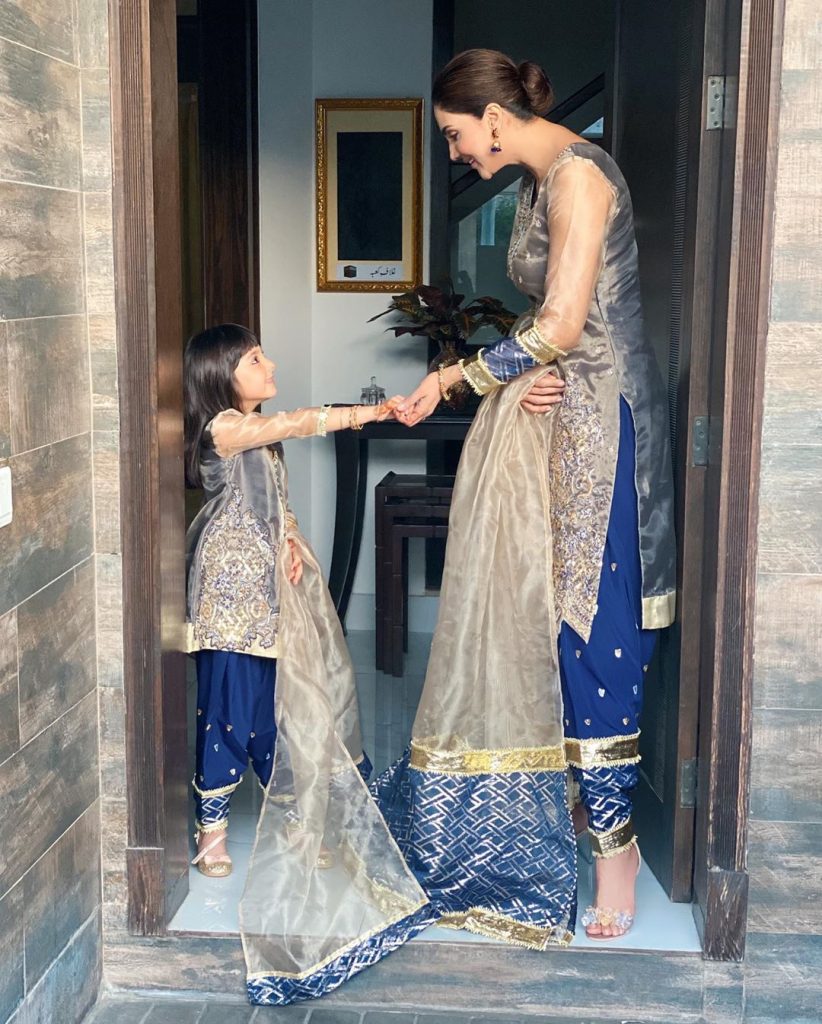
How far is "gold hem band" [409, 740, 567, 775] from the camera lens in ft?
8.87

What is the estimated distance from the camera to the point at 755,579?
8.14ft

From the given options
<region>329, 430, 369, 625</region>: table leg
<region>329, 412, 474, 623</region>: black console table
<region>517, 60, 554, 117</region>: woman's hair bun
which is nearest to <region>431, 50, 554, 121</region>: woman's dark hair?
<region>517, 60, 554, 117</region>: woman's hair bun

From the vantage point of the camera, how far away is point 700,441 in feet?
8.47

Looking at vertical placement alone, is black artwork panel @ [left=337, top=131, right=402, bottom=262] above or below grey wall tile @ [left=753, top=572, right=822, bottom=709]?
above

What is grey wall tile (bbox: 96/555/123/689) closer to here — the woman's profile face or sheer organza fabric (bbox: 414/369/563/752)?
sheer organza fabric (bbox: 414/369/563/752)

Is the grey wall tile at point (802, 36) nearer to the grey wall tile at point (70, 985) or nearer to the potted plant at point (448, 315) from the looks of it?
the grey wall tile at point (70, 985)

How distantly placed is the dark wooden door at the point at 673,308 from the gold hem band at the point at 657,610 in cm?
2

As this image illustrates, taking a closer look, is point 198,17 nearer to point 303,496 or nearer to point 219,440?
point 303,496

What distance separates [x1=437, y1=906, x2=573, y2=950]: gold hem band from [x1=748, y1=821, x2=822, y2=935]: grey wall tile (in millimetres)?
377

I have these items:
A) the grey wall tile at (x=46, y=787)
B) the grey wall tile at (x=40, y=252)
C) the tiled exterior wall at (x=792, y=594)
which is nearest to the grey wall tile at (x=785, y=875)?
the tiled exterior wall at (x=792, y=594)

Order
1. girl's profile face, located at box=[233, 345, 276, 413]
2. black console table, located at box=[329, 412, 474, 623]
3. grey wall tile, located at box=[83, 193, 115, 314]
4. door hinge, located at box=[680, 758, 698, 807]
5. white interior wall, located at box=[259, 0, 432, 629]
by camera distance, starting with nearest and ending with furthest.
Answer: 1. grey wall tile, located at box=[83, 193, 115, 314]
2. door hinge, located at box=[680, 758, 698, 807]
3. girl's profile face, located at box=[233, 345, 276, 413]
4. black console table, located at box=[329, 412, 474, 623]
5. white interior wall, located at box=[259, 0, 432, 629]

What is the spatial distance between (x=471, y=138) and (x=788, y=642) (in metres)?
1.13

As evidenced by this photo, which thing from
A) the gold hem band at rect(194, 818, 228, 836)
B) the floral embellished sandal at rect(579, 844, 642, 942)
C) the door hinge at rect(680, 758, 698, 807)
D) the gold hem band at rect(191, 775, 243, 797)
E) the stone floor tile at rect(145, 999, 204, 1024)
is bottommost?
the stone floor tile at rect(145, 999, 204, 1024)

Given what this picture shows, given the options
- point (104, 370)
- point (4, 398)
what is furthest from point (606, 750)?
point (4, 398)
